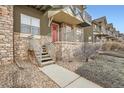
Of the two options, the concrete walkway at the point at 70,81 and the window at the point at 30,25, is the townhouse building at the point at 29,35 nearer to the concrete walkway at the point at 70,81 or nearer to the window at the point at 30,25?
the window at the point at 30,25

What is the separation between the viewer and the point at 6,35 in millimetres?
6707

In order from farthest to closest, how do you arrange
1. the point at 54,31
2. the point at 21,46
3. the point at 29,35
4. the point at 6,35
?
the point at 54,31 < the point at 29,35 < the point at 21,46 < the point at 6,35

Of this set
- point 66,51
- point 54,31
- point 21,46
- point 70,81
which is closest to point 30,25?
point 21,46

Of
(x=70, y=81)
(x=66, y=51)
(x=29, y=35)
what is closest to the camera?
(x=70, y=81)

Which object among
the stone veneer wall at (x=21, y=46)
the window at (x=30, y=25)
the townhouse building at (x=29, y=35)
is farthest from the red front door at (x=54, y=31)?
the stone veneer wall at (x=21, y=46)

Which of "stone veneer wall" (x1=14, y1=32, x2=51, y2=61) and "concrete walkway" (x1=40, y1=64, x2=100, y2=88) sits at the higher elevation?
"stone veneer wall" (x1=14, y1=32, x2=51, y2=61)

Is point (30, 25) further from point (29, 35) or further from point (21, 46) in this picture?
point (21, 46)

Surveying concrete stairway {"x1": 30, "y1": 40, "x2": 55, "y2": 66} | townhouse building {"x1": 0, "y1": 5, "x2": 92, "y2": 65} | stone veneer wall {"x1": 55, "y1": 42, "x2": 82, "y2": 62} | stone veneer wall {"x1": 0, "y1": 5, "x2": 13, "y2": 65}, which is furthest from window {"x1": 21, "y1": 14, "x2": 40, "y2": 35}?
stone veneer wall {"x1": 55, "y1": 42, "x2": 82, "y2": 62}

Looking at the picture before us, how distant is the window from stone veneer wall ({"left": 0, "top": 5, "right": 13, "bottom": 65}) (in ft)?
4.30

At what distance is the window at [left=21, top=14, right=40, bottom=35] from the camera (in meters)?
8.34

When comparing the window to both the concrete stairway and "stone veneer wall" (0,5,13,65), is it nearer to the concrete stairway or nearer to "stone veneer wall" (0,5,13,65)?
the concrete stairway

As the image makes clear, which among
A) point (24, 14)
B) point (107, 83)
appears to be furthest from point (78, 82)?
point (24, 14)

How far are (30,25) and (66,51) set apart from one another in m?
3.17
